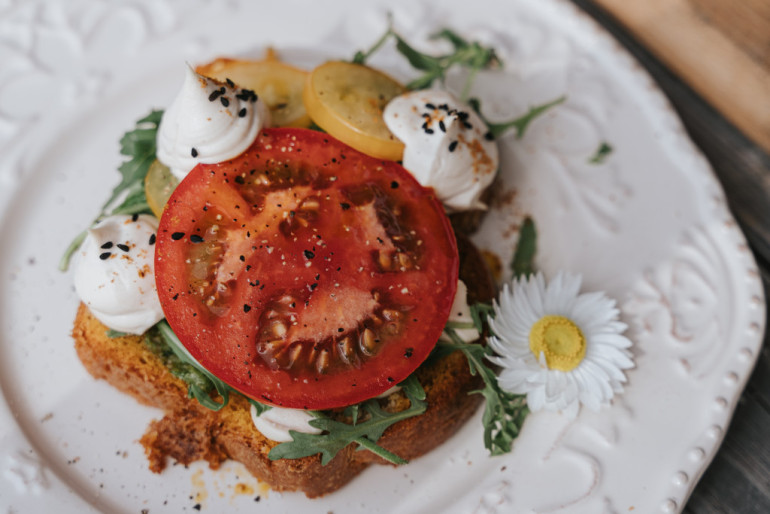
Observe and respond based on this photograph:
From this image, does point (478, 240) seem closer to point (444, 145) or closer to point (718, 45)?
point (444, 145)

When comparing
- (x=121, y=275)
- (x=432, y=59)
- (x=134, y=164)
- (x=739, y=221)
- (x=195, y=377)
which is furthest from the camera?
(x=739, y=221)

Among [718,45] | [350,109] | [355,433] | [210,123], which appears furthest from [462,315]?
[718,45]

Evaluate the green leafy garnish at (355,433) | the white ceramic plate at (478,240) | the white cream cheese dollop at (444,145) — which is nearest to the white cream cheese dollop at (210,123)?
the white cream cheese dollop at (444,145)

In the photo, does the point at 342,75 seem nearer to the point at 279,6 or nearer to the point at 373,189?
the point at 373,189

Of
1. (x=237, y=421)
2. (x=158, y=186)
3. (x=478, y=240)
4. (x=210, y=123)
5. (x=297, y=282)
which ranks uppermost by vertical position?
(x=210, y=123)

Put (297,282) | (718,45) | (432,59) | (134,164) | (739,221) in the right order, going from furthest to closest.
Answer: (718,45) < (739,221) < (432,59) < (134,164) < (297,282)

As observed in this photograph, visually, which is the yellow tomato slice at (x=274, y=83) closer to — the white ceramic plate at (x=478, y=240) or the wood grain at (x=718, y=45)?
the white ceramic plate at (x=478, y=240)

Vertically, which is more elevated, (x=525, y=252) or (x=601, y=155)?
(x=601, y=155)
